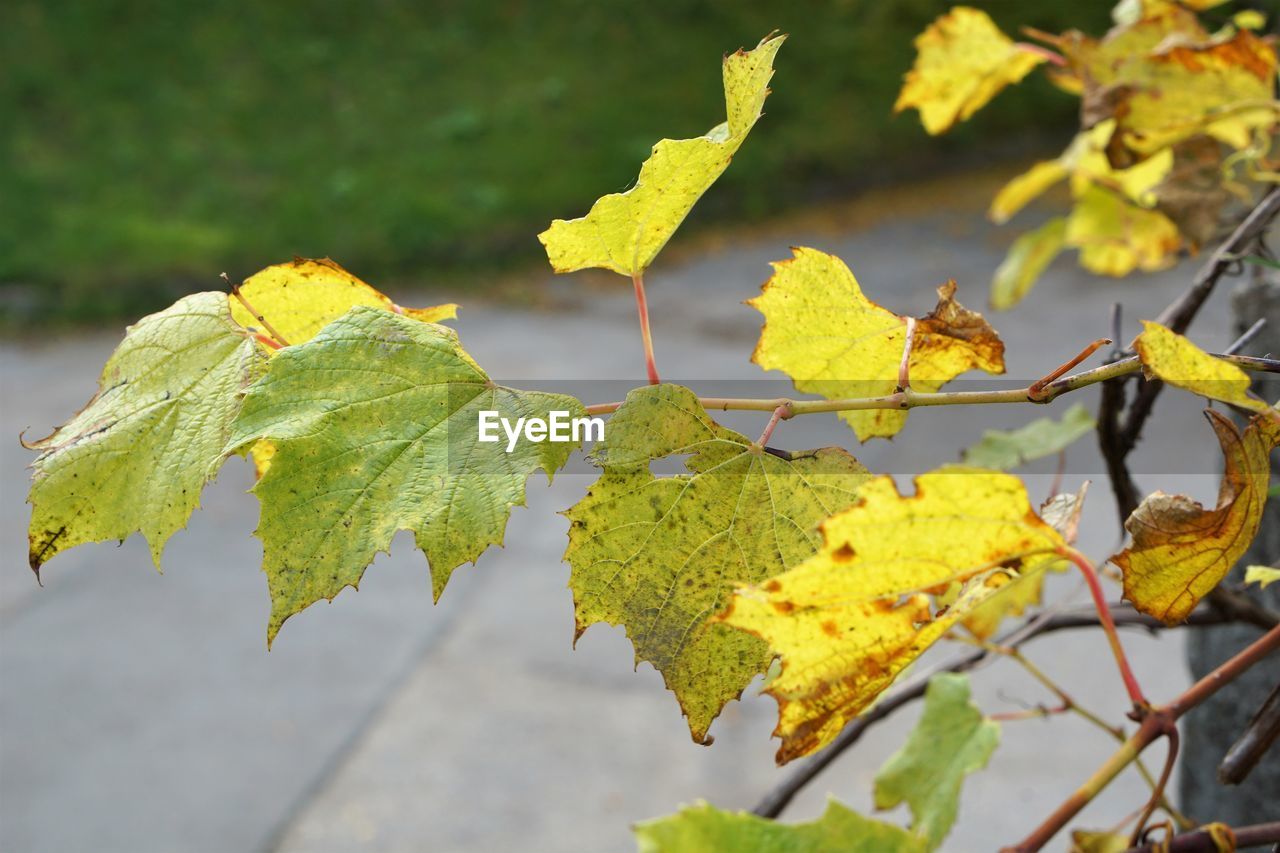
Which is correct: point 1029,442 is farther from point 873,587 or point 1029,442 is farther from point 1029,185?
point 873,587

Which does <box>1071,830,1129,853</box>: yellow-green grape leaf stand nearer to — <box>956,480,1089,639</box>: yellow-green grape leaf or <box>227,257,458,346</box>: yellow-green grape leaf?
<box>956,480,1089,639</box>: yellow-green grape leaf

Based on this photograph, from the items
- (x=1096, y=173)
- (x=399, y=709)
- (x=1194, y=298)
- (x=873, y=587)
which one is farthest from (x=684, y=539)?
(x=399, y=709)

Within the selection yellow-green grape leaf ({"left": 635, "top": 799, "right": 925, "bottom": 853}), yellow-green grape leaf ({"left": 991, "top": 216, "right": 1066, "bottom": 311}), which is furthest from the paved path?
yellow-green grape leaf ({"left": 635, "top": 799, "right": 925, "bottom": 853})

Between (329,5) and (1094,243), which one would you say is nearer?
(1094,243)

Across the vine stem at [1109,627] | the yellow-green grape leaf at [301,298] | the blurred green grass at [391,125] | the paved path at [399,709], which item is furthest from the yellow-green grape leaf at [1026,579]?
the blurred green grass at [391,125]

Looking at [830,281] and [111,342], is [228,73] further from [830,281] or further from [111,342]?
[830,281]

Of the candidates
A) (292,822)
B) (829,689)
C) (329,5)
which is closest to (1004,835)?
(292,822)
